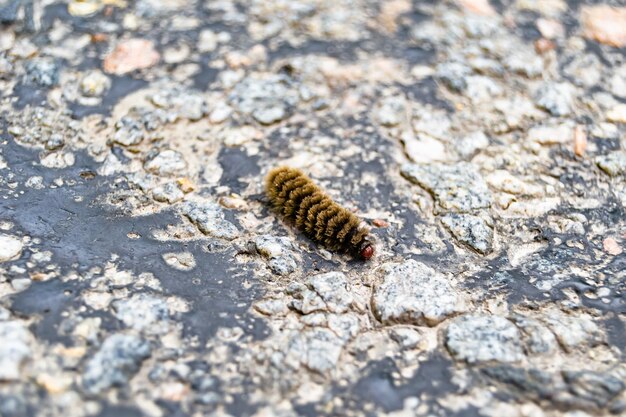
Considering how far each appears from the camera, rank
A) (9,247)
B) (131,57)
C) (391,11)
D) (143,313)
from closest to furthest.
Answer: (143,313), (9,247), (131,57), (391,11)

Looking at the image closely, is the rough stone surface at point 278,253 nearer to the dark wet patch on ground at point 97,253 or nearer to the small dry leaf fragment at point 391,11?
the dark wet patch on ground at point 97,253

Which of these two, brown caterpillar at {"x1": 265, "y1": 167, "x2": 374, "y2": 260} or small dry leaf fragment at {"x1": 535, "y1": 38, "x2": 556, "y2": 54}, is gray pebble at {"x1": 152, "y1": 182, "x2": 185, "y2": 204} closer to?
brown caterpillar at {"x1": 265, "y1": 167, "x2": 374, "y2": 260}

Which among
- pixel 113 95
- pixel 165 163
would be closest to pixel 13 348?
pixel 165 163


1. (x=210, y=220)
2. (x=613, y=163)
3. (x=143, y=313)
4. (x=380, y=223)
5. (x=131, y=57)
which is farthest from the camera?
(x=131, y=57)

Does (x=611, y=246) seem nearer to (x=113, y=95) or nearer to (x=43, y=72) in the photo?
(x=113, y=95)

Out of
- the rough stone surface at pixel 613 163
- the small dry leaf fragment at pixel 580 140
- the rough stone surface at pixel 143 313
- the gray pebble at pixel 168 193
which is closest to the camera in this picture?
the rough stone surface at pixel 143 313

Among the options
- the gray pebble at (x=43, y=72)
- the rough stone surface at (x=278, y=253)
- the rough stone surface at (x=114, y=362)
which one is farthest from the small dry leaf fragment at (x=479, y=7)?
the rough stone surface at (x=114, y=362)

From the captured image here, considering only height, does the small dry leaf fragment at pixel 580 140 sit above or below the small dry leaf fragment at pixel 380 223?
above
